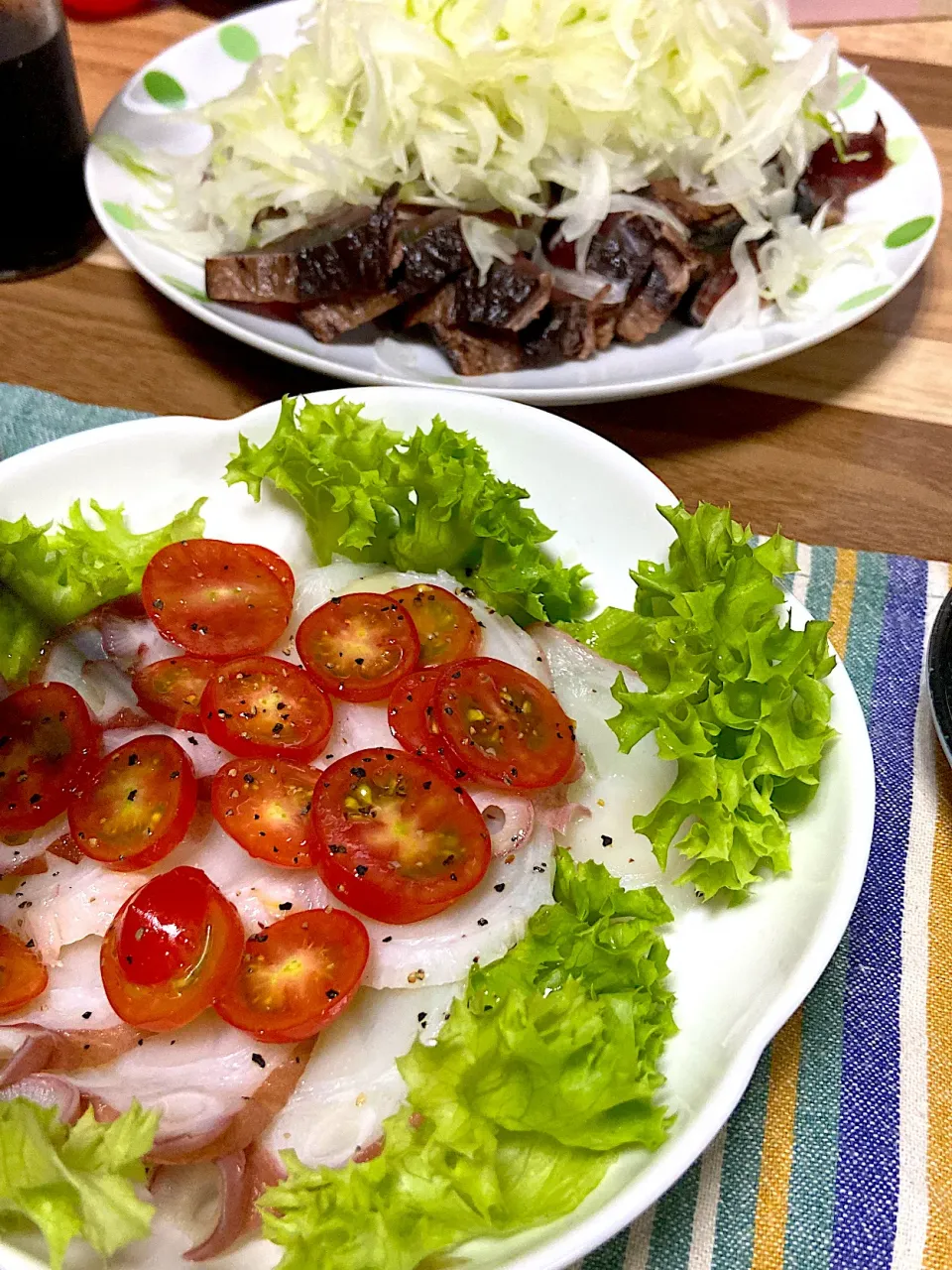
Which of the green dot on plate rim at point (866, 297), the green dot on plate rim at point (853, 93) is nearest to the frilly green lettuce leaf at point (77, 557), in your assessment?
the green dot on plate rim at point (866, 297)

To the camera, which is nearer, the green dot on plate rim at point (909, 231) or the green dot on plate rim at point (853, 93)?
the green dot on plate rim at point (909, 231)

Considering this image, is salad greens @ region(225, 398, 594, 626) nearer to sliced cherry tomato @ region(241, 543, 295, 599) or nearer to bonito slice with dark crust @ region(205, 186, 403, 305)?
sliced cherry tomato @ region(241, 543, 295, 599)

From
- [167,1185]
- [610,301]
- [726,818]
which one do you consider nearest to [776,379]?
[610,301]

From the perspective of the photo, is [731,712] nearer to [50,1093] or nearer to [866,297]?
[50,1093]

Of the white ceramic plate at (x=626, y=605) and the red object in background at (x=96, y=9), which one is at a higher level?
the red object in background at (x=96, y=9)

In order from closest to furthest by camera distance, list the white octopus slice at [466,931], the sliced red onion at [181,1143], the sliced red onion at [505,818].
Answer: the sliced red onion at [181,1143], the white octopus slice at [466,931], the sliced red onion at [505,818]

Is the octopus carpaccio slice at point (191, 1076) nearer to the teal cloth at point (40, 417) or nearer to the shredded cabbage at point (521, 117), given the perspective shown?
the teal cloth at point (40, 417)

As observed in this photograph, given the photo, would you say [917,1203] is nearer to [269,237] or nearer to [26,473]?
[26,473]
